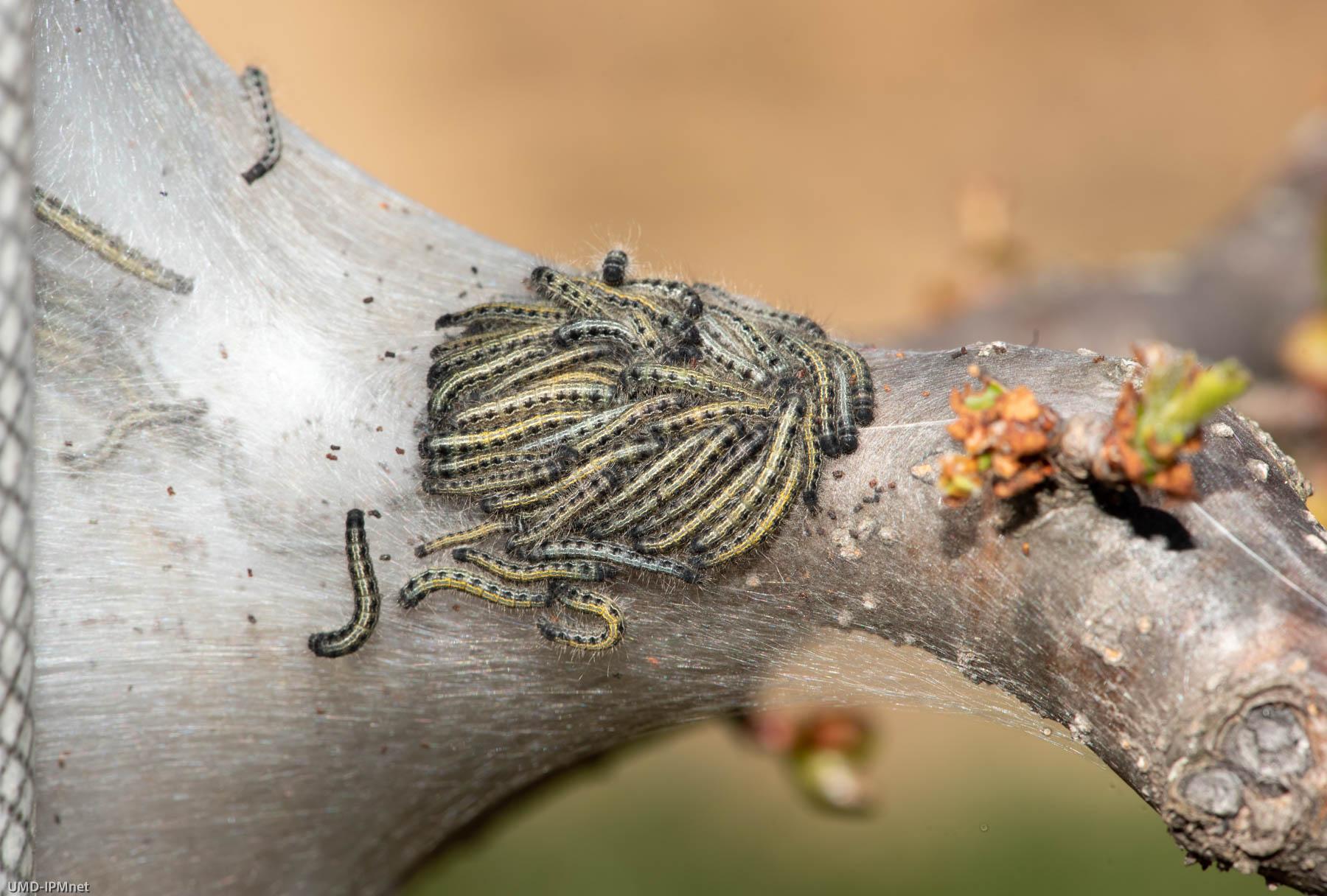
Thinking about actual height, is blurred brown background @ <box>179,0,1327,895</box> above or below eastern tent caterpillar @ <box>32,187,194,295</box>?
above

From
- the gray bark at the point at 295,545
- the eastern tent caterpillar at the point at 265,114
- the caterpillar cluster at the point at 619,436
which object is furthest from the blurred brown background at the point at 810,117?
the caterpillar cluster at the point at 619,436

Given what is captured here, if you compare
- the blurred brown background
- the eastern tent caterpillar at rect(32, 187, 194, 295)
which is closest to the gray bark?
the eastern tent caterpillar at rect(32, 187, 194, 295)

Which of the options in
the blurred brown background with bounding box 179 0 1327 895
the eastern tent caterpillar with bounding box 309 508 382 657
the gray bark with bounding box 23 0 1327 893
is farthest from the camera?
the blurred brown background with bounding box 179 0 1327 895

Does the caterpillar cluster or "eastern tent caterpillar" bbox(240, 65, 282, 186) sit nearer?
the caterpillar cluster

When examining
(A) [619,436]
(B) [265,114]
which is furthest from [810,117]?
(A) [619,436]

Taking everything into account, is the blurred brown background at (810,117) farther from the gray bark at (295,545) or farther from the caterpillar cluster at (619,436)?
the caterpillar cluster at (619,436)

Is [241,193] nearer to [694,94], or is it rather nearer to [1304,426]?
[1304,426]

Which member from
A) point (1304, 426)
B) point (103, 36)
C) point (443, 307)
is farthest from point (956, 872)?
point (103, 36)

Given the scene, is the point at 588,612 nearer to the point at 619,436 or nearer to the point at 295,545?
the point at 619,436

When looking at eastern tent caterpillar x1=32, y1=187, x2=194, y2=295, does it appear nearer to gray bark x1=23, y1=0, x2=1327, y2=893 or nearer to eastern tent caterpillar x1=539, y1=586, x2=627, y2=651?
gray bark x1=23, y1=0, x2=1327, y2=893
